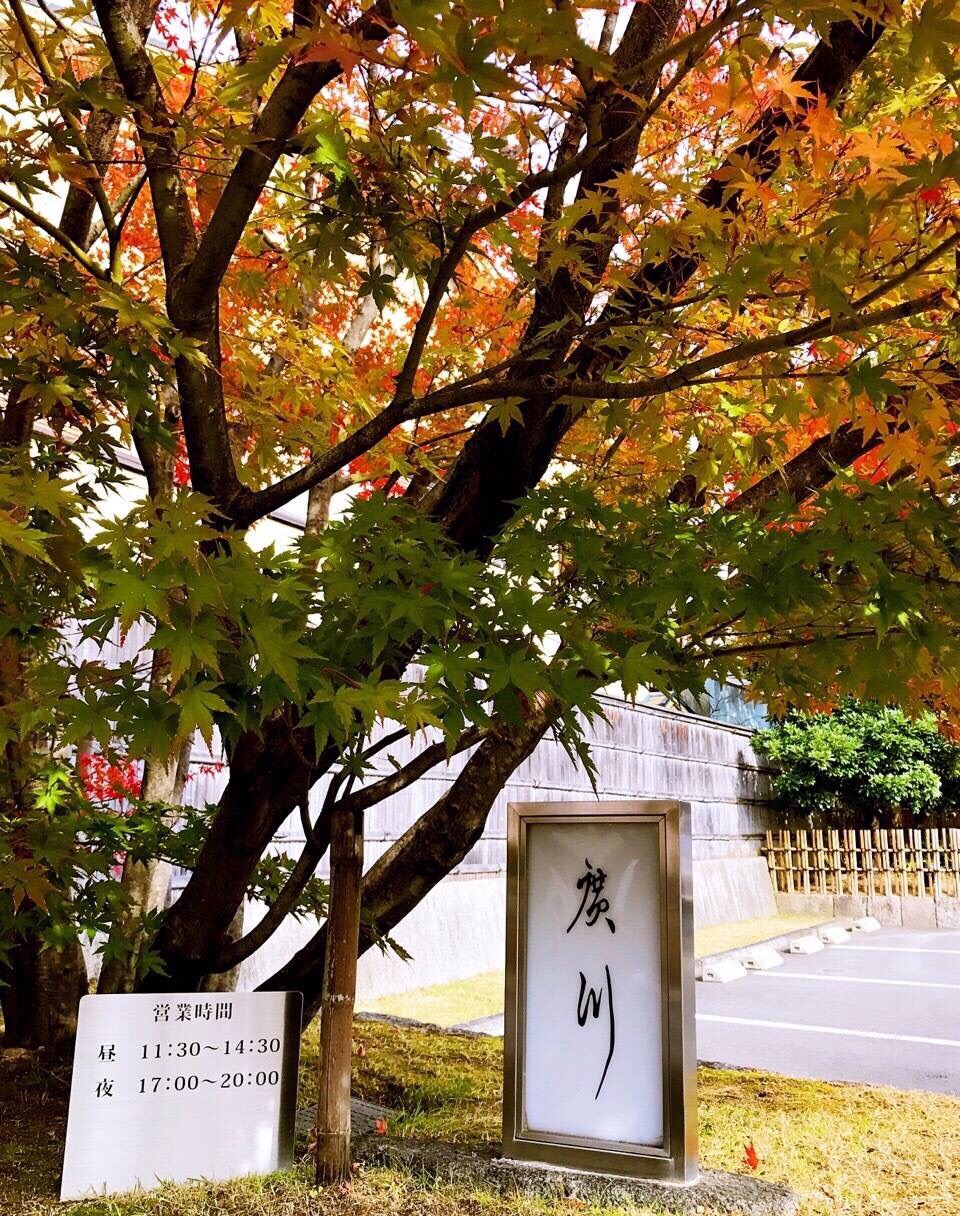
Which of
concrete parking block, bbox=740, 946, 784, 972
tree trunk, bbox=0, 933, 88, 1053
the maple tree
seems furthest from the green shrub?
the maple tree

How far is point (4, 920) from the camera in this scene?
11.3 ft

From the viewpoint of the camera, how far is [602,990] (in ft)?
11.9

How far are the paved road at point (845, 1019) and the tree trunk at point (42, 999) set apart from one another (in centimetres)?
404

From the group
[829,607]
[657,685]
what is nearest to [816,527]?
[829,607]

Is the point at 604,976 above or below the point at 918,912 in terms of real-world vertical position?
above

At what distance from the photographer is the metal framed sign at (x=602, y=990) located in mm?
3428

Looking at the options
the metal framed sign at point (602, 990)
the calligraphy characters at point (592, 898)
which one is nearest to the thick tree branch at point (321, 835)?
the metal framed sign at point (602, 990)

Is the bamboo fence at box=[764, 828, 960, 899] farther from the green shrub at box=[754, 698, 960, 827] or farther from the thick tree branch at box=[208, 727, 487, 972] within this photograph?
the thick tree branch at box=[208, 727, 487, 972]

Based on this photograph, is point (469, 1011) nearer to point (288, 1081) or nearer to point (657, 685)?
point (288, 1081)

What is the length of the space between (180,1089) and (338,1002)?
1.75ft

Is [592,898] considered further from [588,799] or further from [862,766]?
[862,766]

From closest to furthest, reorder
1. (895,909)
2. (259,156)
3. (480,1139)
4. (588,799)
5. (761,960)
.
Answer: (259,156), (480,1139), (588,799), (761,960), (895,909)

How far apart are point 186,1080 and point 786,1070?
540 centimetres

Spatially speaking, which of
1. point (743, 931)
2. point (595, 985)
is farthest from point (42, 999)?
point (743, 931)
